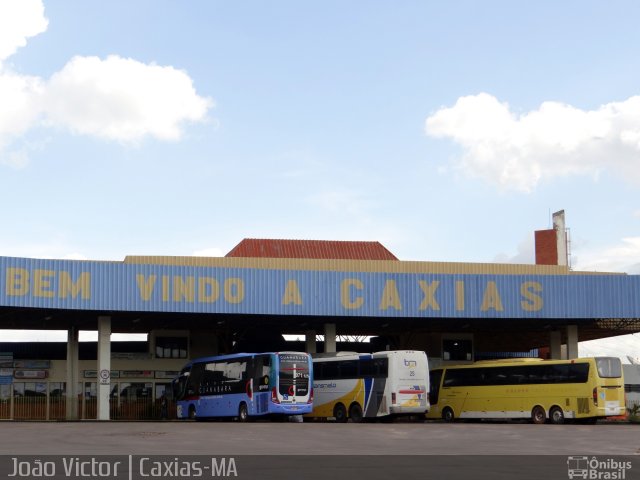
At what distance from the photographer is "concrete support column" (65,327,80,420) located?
53594 mm

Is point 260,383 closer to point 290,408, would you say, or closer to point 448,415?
point 290,408

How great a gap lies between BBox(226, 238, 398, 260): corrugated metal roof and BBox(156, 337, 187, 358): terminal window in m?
11.6

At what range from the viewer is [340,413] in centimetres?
4425

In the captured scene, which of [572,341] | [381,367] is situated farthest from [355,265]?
[381,367]

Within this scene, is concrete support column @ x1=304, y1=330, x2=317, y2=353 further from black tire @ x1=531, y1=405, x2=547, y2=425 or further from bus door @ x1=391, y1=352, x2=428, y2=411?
black tire @ x1=531, y1=405, x2=547, y2=425

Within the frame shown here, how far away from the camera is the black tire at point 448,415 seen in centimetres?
4631

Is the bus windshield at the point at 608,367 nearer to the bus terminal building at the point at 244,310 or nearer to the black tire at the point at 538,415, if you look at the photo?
the black tire at the point at 538,415

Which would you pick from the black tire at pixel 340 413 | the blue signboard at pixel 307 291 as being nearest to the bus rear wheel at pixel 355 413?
the black tire at pixel 340 413

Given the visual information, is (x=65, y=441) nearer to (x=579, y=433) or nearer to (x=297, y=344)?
(x=579, y=433)

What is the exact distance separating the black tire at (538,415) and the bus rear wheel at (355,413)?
7.36 m

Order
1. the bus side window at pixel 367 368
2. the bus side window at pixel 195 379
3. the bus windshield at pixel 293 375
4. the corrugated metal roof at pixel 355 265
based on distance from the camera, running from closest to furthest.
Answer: the bus windshield at pixel 293 375
the bus side window at pixel 367 368
the bus side window at pixel 195 379
the corrugated metal roof at pixel 355 265

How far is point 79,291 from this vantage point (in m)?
45.0
